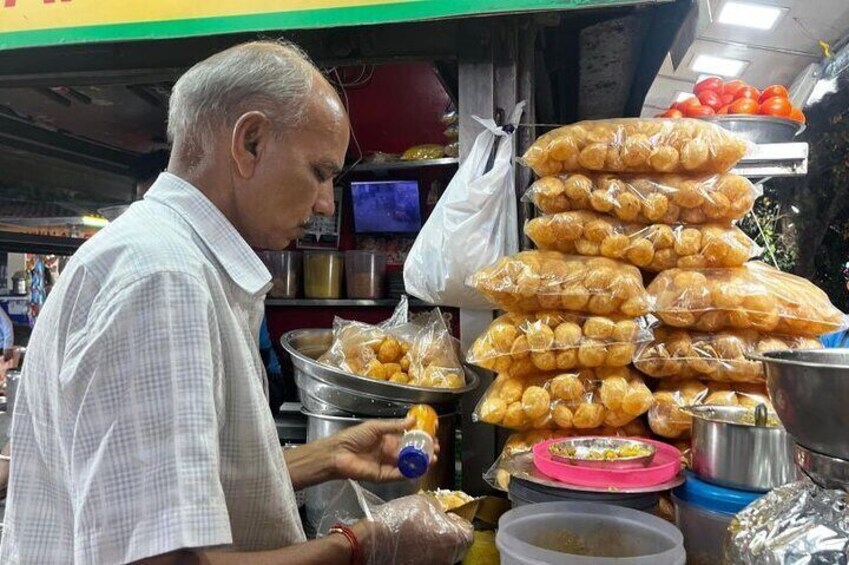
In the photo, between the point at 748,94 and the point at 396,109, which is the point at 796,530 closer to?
the point at 748,94

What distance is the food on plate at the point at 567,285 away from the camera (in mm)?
1864

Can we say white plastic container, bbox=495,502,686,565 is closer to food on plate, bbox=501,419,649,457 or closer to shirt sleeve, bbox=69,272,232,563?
food on plate, bbox=501,419,649,457

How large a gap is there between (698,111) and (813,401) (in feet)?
8.97

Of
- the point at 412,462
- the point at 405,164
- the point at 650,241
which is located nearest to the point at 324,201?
the point at 412,462

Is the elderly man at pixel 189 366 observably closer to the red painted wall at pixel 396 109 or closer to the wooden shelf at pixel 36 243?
the red painted wall at pixel 396 109

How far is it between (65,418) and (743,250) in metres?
1.86

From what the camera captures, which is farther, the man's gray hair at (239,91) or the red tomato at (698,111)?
the red tomato at (698,111)

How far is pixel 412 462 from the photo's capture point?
155cm

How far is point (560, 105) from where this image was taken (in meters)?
4.45

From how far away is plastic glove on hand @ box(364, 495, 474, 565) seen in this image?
1344 millimetres

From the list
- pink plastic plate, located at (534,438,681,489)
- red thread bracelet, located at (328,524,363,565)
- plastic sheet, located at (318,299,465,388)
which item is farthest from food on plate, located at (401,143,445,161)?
red thread bracelet, located at (328,524,363,565)

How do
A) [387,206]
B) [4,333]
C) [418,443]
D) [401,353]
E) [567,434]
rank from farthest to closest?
1. [4,333]
2. [387,206]
3. [401,353]
4. [567,434]
5. [418,443]

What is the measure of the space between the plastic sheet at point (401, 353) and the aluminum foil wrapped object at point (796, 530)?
134cm

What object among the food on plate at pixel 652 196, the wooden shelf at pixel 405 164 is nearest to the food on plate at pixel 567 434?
the food on plate at pixel 652 196
